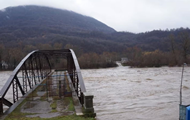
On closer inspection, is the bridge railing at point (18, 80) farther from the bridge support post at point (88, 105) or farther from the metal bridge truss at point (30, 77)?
the bridge support post at point (88, 105)

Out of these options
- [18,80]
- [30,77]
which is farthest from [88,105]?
[30,77]

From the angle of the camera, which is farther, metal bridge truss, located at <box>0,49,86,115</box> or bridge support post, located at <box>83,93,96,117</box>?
metal bridge truss, located at <box>0,49,86,115</box>

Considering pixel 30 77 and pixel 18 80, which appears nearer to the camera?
pixel 18 80

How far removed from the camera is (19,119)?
7996 mm

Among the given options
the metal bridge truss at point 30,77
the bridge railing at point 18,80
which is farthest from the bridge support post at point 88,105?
the bridge railing at point 18,80

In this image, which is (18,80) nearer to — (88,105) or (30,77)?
(30,77)

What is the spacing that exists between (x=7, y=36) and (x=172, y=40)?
91223mm

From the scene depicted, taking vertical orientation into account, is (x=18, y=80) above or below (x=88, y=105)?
above

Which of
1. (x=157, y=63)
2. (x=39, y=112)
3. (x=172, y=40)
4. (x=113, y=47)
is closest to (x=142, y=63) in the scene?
(x=157, y=63)

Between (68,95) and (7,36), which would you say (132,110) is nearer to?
(68,95)

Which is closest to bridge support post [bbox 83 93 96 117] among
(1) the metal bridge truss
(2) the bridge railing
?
(1) the metal bridge truss

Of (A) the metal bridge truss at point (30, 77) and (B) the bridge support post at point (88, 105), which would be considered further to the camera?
(A) the metal bridge truss at point (30, 77)

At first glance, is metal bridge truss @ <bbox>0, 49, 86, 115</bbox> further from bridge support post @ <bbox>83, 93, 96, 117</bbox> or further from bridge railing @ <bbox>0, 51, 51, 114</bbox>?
bridge support post @ <bbox>83, 93, 96, 117</bbox>

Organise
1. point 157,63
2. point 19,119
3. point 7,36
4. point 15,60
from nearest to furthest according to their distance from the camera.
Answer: point 19,119
point 15,60
point 157,63
point 7,36
